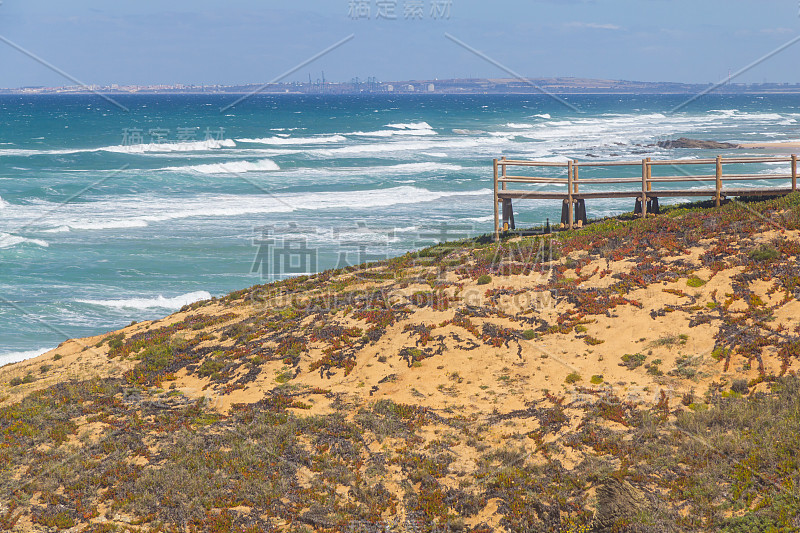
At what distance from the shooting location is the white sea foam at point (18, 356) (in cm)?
1864

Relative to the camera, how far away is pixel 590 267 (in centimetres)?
1551

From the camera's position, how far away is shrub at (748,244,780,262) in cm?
1371

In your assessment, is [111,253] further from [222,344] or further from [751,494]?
[751,494]

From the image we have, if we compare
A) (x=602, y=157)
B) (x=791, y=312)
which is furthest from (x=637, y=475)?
(x=602, y=157)

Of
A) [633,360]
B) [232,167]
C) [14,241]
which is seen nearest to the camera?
[633,360]

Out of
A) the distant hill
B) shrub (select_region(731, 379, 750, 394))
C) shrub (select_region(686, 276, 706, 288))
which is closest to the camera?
the distant hill

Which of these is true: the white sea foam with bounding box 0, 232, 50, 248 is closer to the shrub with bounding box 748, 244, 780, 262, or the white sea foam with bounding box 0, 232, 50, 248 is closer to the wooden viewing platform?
the wooden viewing platform

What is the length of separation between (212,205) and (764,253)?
33427 mm

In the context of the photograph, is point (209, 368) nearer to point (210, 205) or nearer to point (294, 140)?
point (210, 205)

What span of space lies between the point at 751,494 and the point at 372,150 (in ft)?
219

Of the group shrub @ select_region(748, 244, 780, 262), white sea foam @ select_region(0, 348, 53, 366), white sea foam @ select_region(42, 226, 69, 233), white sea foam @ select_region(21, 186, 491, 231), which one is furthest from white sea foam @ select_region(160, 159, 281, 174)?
shrub @ select_region(748, 244, 780, 262)

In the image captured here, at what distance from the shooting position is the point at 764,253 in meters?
13.8

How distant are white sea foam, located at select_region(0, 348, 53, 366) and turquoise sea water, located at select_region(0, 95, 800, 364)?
68 millimetres

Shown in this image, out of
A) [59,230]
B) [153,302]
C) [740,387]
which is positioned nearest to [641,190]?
[740,387]
